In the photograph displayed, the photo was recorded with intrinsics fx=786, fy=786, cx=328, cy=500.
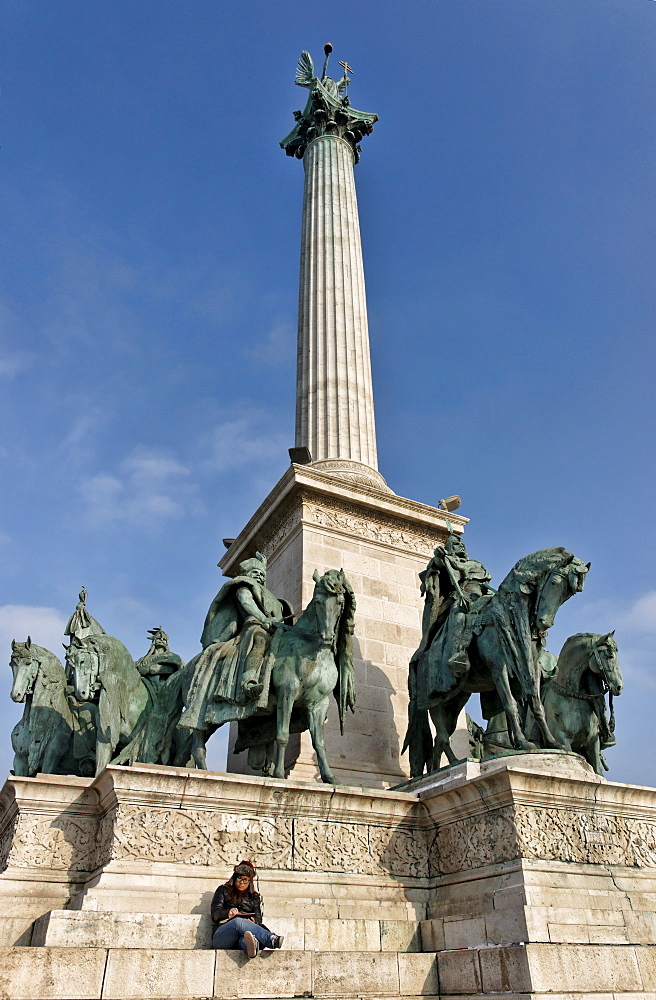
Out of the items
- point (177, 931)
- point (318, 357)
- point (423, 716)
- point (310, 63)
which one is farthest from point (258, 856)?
point (310, 63)

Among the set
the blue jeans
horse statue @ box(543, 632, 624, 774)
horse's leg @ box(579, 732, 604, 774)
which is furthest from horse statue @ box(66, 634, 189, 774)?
horse's leg @ box(579, 732, 604, 774)

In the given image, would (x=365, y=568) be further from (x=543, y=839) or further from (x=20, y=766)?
(x=543, y=839)

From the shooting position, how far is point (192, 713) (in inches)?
395

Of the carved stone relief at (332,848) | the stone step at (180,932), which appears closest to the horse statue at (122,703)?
the carved stone relief at (332,848)

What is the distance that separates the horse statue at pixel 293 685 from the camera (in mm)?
9992

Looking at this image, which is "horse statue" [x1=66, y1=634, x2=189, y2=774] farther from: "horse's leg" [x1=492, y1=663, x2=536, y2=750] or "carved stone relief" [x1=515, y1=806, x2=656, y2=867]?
"carved stone relief" [x1=515, y1=806, x2=656, y2=867]

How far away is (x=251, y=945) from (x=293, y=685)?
3.54 m

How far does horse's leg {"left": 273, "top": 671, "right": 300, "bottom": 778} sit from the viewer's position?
9.74 meters

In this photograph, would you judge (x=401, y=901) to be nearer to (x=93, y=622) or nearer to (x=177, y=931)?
(x=177, y=931)

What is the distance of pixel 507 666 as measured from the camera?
10.4 meters

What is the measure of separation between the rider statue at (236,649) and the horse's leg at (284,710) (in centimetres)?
24

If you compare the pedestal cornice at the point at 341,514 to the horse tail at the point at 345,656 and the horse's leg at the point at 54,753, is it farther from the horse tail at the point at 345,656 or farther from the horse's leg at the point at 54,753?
the horse's leg at the point at 54,753

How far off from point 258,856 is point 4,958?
286 cm

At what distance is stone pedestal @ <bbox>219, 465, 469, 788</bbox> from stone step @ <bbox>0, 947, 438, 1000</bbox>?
174 inches
